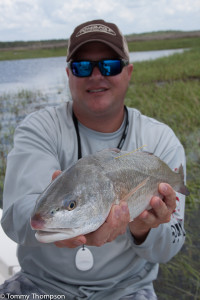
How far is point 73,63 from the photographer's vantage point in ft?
8.83

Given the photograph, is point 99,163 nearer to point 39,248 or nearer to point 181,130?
point 39,248

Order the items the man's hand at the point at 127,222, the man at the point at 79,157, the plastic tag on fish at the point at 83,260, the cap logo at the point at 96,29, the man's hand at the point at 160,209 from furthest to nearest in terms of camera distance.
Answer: the cap logo at the point at 96,29 < the plastic tag on fish at the point at 83,260 < the man at the point at 79,157 < the man's hand at the point at 160,209 < the man's hand at the point at 127,222

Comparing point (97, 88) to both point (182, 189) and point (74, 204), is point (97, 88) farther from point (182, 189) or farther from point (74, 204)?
point (74, 204)

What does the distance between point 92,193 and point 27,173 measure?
777 millimetres

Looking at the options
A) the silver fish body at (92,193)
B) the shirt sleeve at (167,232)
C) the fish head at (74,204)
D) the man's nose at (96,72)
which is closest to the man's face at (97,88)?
the man's nose at (96,72)

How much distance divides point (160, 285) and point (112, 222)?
2.67 m

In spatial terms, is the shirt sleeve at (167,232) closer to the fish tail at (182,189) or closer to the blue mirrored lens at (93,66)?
the fish tail at (182,189)

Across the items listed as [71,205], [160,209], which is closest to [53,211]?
[71,205]

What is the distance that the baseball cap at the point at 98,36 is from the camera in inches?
107

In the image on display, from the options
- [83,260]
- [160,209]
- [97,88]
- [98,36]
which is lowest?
[83,260]

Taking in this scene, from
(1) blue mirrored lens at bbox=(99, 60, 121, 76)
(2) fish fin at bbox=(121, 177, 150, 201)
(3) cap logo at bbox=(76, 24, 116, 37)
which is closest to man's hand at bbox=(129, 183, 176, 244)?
(2) fish fin at bbox=(121, 177, 150, 201)

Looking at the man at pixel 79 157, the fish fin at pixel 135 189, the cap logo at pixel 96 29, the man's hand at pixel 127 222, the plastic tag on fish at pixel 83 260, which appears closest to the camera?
the man's hand at pixel 127 222

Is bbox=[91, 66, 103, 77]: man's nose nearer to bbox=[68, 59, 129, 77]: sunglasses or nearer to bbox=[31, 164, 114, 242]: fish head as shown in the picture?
bbox=[68, 59, 129, 77]: sunglasses

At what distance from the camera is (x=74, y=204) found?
160cm
